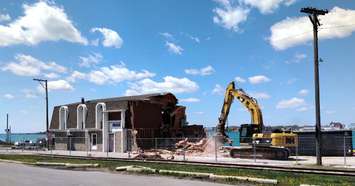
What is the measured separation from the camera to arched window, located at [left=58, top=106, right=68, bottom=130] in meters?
67.8

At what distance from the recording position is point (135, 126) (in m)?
57.8

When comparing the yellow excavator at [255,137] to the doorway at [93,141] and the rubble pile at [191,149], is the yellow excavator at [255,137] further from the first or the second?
the doorway at [93,141]

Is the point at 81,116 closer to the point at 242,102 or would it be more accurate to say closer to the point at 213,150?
the point at 213,150

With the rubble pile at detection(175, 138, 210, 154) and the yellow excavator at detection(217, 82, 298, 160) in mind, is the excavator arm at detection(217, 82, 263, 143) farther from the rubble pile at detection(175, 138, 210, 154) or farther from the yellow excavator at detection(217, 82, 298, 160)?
the rubble pile at detection(175, 138, 210, 154)

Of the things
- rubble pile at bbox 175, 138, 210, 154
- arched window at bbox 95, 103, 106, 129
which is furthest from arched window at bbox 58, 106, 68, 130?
rubble pile at bbox 175, 138, 210, 154

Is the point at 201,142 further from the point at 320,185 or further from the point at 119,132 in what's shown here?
the point at 320,185

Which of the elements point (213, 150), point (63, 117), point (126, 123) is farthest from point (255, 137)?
point (63, 117)

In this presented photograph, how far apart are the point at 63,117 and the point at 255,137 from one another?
3484cm

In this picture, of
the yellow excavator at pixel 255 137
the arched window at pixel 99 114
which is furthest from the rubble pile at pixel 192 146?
the arched window at pixel 99 114

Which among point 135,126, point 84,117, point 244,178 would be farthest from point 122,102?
point 244,178

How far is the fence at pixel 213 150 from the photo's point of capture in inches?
1489

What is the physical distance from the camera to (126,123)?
2279 inches

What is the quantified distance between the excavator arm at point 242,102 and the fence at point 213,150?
1431 mm

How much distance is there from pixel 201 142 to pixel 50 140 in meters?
25.4
